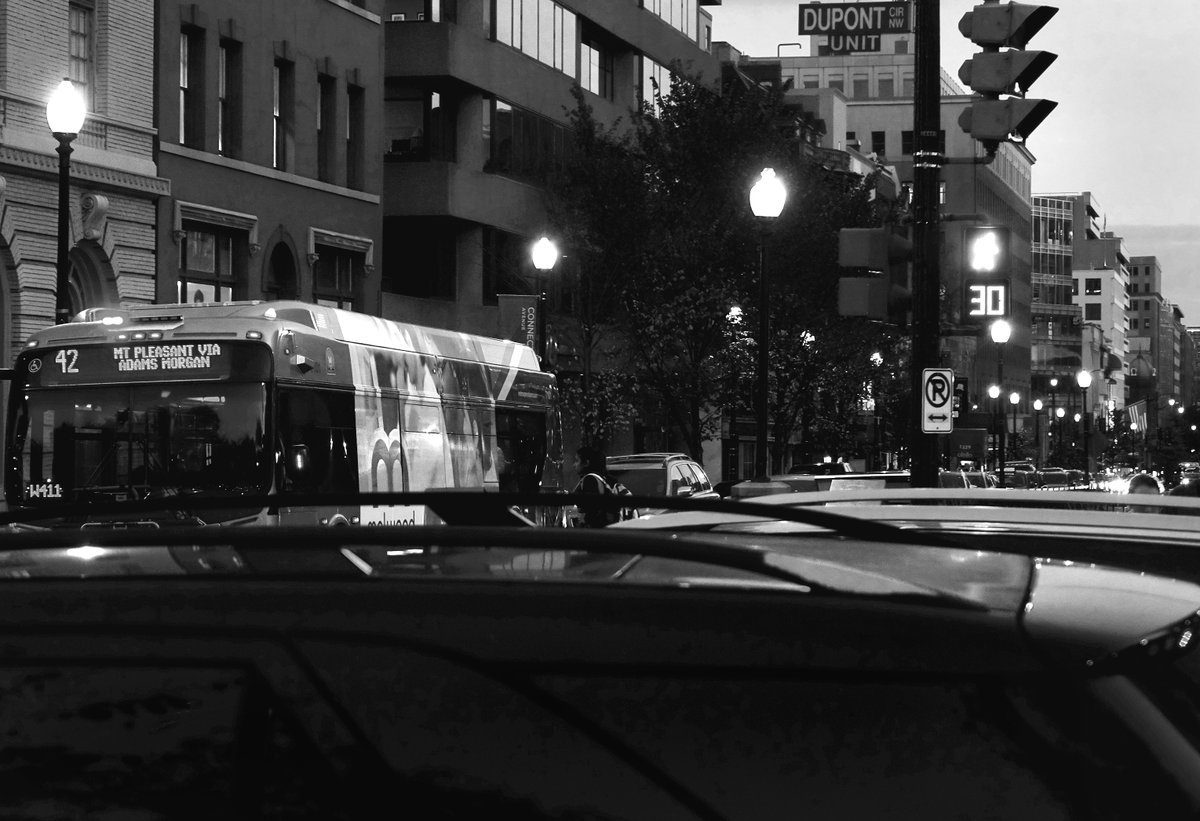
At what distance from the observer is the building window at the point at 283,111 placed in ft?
130

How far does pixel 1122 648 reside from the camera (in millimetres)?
2021

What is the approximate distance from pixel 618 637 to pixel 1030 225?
179 m

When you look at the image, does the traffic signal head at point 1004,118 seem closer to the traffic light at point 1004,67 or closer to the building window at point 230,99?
the traffic light at point 1004,67

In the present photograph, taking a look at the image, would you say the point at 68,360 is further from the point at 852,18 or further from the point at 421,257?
the point at 852,18

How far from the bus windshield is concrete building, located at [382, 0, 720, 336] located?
1035 inches

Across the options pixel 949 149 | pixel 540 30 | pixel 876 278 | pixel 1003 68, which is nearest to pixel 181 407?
pixel 876 278

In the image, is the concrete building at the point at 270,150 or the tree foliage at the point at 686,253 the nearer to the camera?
the concrete building at the point at 270,150

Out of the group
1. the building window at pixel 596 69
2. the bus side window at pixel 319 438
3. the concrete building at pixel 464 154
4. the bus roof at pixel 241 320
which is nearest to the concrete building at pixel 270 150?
the concrete building at pixel 464 154

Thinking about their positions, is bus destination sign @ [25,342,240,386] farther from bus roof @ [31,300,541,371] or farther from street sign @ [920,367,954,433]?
street sign @ [920,367,954,433]

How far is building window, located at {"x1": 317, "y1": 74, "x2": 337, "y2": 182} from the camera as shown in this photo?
41.8 metres

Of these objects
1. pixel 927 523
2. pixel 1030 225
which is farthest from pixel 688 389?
pixel 1030 225

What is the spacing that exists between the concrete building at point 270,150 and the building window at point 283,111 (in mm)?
22

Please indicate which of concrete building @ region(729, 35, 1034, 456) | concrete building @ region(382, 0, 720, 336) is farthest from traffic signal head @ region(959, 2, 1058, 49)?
concrete building @ region(729, 35, 1034, 456)

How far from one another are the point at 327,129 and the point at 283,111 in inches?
83.0
